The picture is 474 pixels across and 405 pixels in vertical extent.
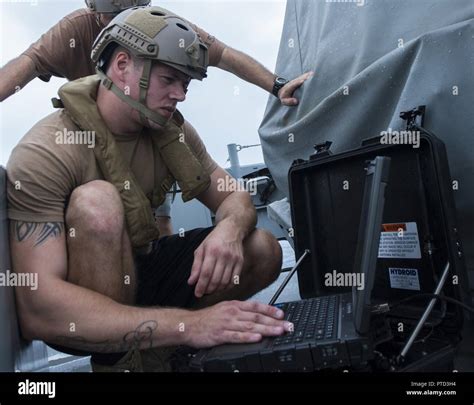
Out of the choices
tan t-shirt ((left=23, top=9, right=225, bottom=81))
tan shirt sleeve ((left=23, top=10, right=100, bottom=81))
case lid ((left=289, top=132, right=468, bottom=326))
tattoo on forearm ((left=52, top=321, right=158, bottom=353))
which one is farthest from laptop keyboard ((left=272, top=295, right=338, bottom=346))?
tan shirt sleeve ((left=23, top=10, right=100, bottom=81))

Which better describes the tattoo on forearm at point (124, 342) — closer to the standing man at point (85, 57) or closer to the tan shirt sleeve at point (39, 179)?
the tan shirt sleeve at point (39, 179)

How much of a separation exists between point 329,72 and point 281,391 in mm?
1067

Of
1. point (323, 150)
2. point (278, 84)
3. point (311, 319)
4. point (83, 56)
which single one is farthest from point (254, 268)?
point (83, 56)

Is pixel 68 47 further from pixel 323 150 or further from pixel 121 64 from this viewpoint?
pixel 323 150

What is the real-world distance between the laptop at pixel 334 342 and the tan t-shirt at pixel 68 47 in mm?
1320

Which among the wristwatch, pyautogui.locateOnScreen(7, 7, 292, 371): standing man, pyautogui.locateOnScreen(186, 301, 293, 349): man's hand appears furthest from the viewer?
the wristwatch

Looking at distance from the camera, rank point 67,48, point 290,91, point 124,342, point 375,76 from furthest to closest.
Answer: point 67,48 → point 290,91 → point 375,76 → point 124,342

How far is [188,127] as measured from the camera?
1732 mm

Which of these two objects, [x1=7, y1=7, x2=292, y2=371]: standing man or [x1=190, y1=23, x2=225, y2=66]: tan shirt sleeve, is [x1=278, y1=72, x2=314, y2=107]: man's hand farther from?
[x1=190, y1=23, x2=225, y2=66]: tan shirt sleeve

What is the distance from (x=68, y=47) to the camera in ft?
6.37

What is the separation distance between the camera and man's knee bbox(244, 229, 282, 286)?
159cm

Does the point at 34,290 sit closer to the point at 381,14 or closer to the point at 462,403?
the point at 462,403

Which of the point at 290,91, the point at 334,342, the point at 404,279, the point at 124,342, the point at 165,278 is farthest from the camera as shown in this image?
the point at 290,91

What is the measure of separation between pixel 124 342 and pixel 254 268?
0.62 m
